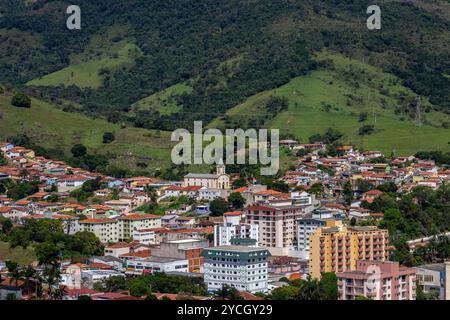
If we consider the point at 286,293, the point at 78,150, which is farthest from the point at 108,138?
the point at 286,293

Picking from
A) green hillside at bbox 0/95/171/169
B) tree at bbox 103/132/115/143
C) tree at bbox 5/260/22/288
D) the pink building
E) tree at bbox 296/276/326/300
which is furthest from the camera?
tree at bbox 103/132/115/143

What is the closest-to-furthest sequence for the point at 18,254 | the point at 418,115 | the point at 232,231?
the point at 18,254
the point at 232,231
the point at 418,115

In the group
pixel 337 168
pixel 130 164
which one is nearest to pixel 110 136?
pixel 130 164

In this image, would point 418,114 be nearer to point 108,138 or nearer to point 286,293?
point 108,138

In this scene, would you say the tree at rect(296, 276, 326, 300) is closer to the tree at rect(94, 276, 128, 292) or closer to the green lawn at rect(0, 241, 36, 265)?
the tree at rect(94, 276, 128, 292)

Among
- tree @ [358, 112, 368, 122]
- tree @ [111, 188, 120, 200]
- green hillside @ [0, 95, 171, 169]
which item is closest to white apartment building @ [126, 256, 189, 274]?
tree @ [111, 188, 120, 200]

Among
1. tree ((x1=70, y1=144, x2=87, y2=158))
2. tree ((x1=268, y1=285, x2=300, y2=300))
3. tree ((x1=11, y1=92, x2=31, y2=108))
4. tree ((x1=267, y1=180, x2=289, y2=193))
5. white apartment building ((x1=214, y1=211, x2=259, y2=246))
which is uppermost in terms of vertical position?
tree ((x1=11, y1=92, x2=31, y2=108))
